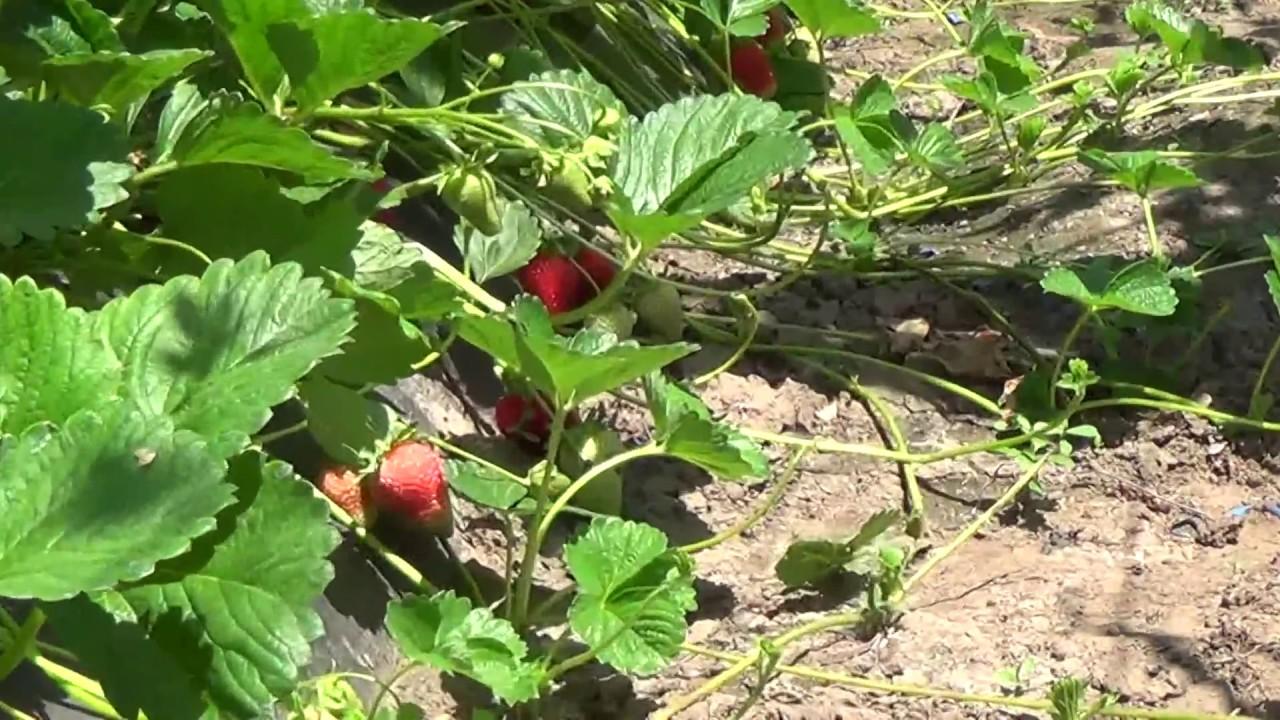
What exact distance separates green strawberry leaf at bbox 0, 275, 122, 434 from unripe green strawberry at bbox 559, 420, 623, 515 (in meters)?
0.59

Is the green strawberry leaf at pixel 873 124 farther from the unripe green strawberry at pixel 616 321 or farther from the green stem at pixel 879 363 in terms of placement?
the unripe green strawberry at pixel 616 321

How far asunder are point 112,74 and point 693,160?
1.47ft

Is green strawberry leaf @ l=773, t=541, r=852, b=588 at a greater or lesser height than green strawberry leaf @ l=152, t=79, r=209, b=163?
lesser

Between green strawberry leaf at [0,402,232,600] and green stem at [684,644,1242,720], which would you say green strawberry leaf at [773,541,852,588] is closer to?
green stem at [684,644,1242,720]

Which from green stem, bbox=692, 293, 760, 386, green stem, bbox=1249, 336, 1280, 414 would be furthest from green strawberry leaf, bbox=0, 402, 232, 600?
green stem, bbox=1249, 336, 1280, 414

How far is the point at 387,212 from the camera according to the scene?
158 centimetres

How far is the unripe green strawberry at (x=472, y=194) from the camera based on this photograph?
1.37m

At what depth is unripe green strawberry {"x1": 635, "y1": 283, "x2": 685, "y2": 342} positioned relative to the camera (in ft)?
5.57

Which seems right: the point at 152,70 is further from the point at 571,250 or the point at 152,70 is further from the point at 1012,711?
the point at 1012,711

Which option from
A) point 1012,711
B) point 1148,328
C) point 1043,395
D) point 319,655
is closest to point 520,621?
point 319,655

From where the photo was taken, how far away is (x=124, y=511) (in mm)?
687

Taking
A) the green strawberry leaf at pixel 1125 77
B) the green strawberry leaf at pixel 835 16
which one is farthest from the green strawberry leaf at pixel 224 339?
the green strawberry leaf at pixel 1125 77

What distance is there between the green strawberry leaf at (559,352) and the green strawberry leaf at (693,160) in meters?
0.10

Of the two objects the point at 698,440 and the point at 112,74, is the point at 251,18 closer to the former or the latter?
the point at 112,74
